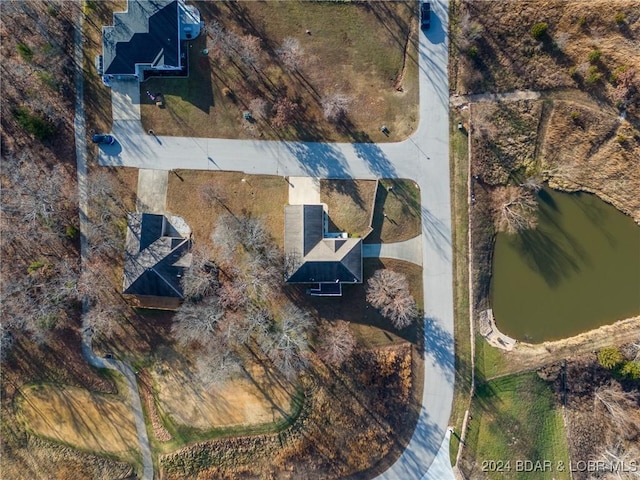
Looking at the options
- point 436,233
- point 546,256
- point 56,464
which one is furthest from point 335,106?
point 56,464

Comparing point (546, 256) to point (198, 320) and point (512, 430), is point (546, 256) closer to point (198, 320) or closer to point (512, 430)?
point (512, 430)

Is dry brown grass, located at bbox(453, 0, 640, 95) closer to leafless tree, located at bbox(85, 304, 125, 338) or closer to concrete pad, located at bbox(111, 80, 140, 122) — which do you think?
concrete pad, located at bbox(111, 80, 140, 122)

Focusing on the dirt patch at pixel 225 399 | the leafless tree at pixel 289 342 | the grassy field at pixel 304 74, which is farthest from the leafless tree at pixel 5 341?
the grassy field at pixel 304 74

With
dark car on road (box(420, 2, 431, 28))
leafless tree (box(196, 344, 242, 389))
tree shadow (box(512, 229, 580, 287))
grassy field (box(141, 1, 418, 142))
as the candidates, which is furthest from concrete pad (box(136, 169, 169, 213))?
tree shadow (box(512, 229, 580, 287))

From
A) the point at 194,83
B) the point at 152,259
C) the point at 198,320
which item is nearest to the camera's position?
the point at 152,259

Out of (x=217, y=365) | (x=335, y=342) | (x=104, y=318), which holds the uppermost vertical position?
(x=104, y=318)

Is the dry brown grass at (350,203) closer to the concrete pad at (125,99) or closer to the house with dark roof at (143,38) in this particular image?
the house with dark roof at (143,38)

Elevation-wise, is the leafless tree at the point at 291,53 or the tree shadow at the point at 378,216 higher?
the leafless tree at the point at 291,53
